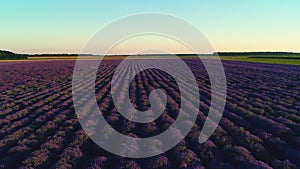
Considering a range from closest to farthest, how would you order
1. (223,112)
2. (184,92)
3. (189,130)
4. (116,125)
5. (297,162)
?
(297,162) < (189,130) < (116,125) < (223,112) < (184,92)

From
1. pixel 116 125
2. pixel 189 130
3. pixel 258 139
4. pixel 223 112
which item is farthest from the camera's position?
pixel 223 112

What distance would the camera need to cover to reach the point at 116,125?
14.7 m

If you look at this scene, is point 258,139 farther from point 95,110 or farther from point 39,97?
point 39,97

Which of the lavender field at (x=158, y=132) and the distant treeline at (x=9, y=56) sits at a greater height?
the lavender field at (x=158, y=132)

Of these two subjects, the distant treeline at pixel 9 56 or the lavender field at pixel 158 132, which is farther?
the distant treeline at pixel 9 56

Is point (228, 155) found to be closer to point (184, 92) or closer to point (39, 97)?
point (184, 92)

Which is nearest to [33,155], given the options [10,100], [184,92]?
[10,100]

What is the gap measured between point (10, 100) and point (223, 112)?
15.7m

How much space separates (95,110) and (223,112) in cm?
778

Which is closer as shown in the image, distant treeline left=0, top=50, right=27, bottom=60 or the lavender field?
the lavender field

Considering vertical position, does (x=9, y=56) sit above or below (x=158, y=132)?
below

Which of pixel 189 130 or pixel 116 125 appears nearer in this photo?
pixel 189 130

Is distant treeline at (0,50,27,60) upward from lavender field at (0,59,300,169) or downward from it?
downward

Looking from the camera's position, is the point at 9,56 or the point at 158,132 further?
the point at 9,56
